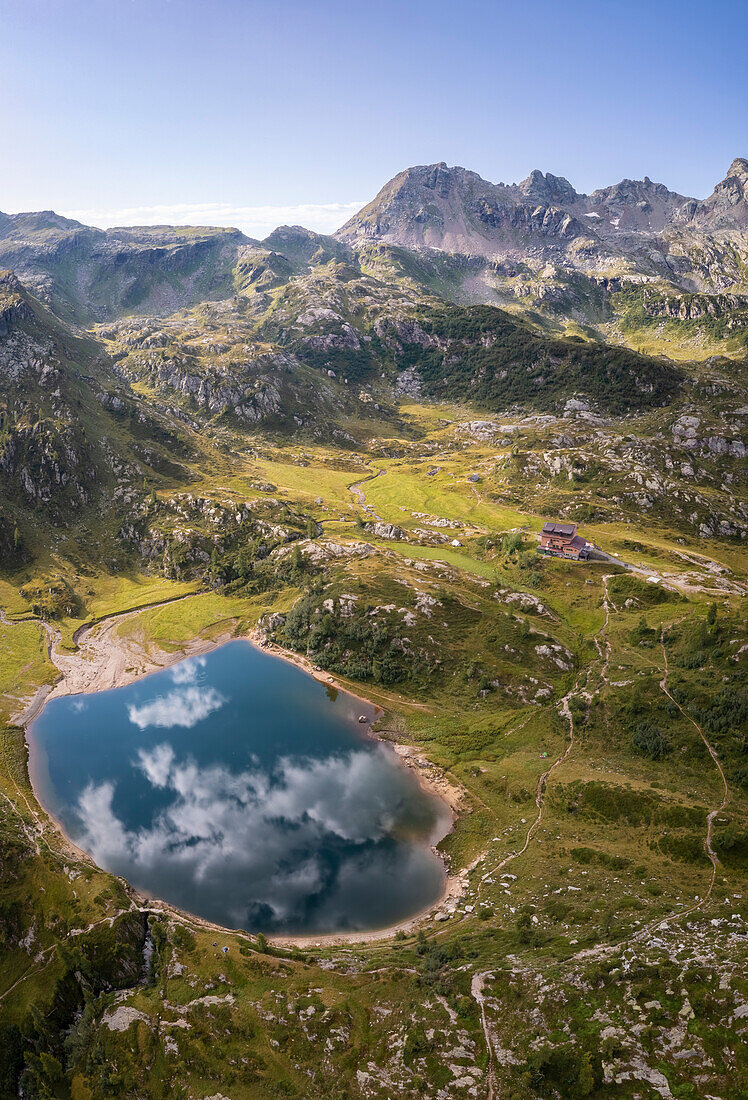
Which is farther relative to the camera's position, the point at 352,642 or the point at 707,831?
the point at 352,642

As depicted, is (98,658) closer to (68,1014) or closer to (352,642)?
(352,642)

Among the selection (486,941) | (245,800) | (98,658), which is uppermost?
(98,658)

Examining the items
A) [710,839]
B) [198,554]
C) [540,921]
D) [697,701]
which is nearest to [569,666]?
[697,701]

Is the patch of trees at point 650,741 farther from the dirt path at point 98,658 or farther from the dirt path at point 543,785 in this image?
the dirt path at point 98,658

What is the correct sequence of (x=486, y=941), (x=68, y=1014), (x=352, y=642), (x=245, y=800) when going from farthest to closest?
(x=352, y=642) < (x=245, y=800) < (x=486, y=941) < (x=68, y=1014)

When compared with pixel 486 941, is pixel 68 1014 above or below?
below

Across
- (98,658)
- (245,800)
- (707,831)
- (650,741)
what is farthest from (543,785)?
(98,658)

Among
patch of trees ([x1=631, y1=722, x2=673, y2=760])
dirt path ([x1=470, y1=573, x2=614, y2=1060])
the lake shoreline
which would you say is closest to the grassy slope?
dirt path ([x1=470, y1=573, x2=614, y2=1060])
